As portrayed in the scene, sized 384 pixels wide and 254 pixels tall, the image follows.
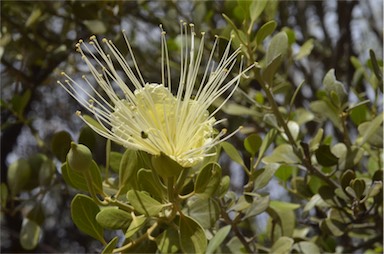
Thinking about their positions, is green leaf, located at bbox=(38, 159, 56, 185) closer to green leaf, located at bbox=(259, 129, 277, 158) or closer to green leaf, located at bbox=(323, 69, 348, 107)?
green leaf, located at bbox=(259, 129, 277, 158)

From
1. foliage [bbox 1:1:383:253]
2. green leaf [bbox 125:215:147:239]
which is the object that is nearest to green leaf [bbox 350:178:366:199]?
foliage [bbox 1:1:383:253]

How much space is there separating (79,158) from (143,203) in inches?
3.8

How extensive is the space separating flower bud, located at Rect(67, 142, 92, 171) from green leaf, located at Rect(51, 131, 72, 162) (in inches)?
12.5

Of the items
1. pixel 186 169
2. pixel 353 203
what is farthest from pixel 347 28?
pixel 186 169

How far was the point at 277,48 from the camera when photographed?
3.37 feet

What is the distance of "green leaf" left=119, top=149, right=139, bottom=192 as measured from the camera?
94 centimetres

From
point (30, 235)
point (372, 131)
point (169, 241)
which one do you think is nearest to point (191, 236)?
point (169, 241)

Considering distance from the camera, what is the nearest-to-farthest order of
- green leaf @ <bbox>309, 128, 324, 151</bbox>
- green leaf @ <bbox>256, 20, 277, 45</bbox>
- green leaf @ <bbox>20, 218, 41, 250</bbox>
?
green leaf @ <bbox>256, 20, 277, 45</bbox>, green leaf @ <bbox>309, 128, 324, 151</bbox>, green leaf @ <bbox>20, 218, 41, 250</bbox>

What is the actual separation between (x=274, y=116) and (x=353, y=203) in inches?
7.3

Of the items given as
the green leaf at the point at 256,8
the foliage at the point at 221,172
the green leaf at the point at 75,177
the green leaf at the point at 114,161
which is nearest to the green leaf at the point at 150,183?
the foliage at the point at 221,172

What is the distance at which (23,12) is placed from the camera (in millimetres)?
1756

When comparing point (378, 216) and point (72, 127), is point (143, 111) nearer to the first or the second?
point (378, 216)

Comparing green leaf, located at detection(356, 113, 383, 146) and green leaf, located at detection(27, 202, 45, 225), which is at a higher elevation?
green leaf, located at detection(356, 113, 383, 146)

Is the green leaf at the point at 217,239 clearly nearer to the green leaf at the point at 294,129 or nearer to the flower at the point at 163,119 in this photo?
the flower at the point at 163,119
